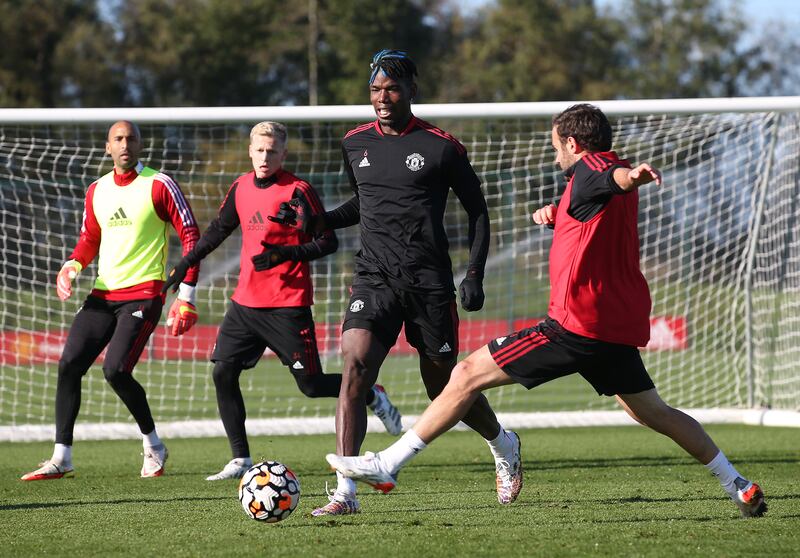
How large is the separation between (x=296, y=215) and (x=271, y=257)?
0.84 feet

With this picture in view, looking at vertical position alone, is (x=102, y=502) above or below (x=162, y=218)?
below

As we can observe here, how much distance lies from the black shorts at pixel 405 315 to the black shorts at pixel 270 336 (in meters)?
1.41

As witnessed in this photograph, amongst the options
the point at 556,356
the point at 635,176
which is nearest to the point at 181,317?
the point at 556,356

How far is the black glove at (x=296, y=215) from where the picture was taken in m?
6.12

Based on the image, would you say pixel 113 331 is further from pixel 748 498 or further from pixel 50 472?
pixel 748 498

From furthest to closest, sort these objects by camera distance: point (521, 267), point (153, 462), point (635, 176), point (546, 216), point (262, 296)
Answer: point (521, 267) < point (153, 462) < point (262, 296) < point (546, 216) < point (635, 176)

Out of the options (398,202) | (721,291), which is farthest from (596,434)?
(398,202)

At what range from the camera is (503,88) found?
45062 mm

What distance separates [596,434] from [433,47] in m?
37.6

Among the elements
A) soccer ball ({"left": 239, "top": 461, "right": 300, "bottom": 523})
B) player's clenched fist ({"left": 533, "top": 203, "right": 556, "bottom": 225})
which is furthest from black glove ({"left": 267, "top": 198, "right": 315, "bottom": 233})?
soccer ball ({"left": 239, "top": 461, "right": 300, "bottom": 523})

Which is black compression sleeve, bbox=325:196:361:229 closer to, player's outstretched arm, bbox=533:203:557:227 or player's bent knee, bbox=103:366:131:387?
player's outstretched arm, bbox=533:203:557:227

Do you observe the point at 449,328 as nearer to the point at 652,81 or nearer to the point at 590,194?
the point at 590,194

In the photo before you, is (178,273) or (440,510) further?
(178,273)

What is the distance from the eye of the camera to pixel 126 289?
7434 millimetres
